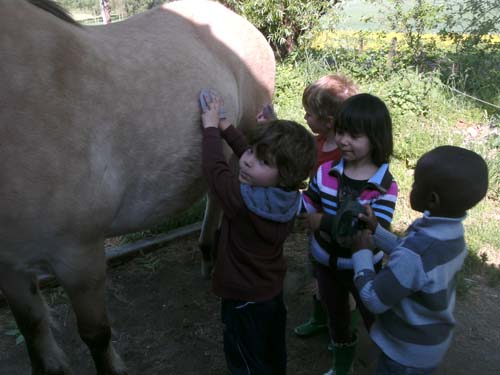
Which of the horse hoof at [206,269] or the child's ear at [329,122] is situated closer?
the child's ear at [329,122]

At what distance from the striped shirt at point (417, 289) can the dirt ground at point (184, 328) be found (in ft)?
3.17

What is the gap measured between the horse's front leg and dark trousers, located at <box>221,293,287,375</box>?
0.57 meters

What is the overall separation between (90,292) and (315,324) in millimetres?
1291

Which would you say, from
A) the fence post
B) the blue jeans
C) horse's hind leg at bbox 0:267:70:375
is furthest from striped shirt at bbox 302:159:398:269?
the fence post

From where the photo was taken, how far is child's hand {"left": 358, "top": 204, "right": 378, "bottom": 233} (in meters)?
1.52

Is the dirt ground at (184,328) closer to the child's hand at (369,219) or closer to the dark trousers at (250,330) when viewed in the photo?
the dark trousers at (250,330)

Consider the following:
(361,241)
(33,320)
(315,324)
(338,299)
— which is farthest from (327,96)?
(33,320)

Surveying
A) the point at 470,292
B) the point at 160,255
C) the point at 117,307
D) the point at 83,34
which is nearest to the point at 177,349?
the point at 117,307

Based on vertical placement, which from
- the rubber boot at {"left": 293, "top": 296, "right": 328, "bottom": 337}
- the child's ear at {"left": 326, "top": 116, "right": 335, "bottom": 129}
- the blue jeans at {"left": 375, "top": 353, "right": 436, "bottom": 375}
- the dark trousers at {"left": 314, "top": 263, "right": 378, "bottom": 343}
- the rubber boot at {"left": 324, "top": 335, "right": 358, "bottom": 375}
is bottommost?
the rubber boot at {"left": 293, "top": 296, "right": 328, "bottom": 337}

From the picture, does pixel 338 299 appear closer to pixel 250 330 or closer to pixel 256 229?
pixel 250 330

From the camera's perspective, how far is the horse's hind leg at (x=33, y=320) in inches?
79.5

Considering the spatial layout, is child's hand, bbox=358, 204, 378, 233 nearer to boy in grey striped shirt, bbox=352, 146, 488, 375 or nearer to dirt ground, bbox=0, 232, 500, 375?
boy in grey striped shirt, bbox=352, 146, 488, 375

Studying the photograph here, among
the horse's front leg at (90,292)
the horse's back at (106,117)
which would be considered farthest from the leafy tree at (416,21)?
the horse's front leg at (90,292)

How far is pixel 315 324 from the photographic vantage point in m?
2.61
